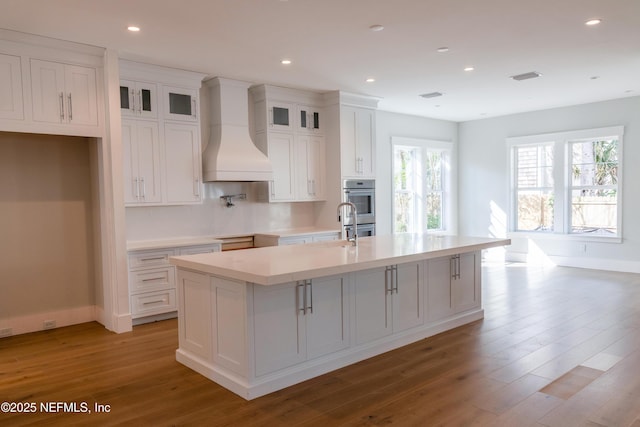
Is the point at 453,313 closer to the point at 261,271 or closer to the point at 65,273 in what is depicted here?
the point at 261,271

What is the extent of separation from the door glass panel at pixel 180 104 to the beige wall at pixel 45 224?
96cm

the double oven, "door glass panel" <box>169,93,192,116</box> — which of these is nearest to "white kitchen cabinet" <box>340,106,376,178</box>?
the double oven

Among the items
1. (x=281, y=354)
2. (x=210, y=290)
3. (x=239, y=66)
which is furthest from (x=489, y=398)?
(x=239, y=66)

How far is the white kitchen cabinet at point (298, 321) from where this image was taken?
10.0ft

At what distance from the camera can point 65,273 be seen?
4902 millimetres

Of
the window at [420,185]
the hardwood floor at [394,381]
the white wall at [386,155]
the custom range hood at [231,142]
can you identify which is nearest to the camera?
the hardwood floor at [394,381]

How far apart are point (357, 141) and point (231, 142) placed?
6.66 ft

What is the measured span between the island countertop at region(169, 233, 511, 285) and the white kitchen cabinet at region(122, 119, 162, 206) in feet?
5.45

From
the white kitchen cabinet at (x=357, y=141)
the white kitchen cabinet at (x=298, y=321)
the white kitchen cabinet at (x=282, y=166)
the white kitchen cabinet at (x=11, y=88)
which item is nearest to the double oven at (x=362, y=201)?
the white kitchen cabinet at (x=357, y=141)

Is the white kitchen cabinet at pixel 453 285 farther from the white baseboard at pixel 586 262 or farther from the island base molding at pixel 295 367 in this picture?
the white baseboard at pixel 586 262

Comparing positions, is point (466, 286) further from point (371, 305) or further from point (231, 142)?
point (231, 142)

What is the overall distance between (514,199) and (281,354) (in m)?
7.14

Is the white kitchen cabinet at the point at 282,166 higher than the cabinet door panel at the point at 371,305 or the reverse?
higher

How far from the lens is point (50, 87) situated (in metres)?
4.22
